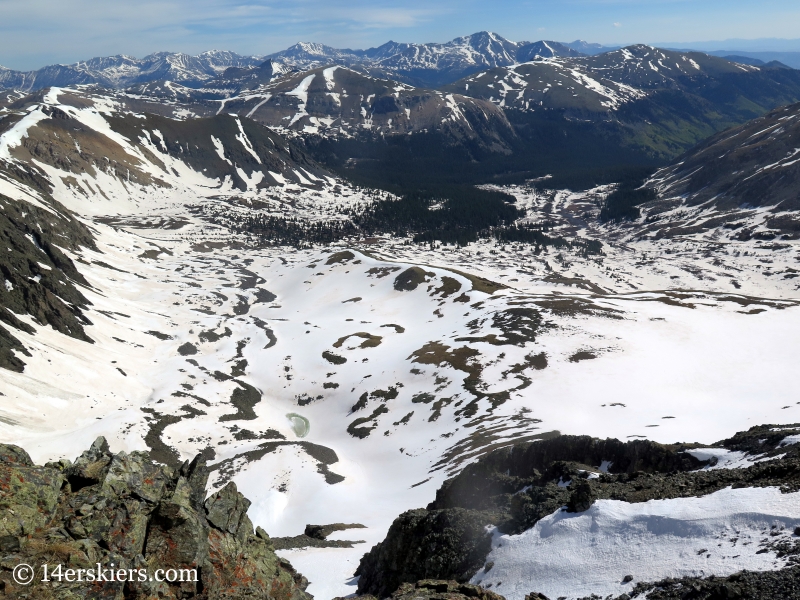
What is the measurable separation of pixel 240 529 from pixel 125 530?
7076mm

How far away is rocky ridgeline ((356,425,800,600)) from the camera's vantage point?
26672 mm

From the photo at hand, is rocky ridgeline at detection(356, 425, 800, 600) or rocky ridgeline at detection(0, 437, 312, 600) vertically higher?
rocky ridgeline at detection(0, 437, 312, 600)

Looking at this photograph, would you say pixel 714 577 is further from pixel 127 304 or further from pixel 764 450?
pixel 127 304

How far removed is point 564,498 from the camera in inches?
1500

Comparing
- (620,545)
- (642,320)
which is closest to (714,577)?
(620,545)

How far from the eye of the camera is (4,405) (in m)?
88.9

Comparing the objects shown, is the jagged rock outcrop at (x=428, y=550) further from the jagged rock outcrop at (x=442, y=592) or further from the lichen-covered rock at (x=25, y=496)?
the lichen-covered rock at (x=25, y=496)

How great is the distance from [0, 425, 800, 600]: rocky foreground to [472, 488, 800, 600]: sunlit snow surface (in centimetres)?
74

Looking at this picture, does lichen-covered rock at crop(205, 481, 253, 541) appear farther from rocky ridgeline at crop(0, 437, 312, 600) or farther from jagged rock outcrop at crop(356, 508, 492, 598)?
jagged rock outcrop at crop(356, 508, 492, 598)

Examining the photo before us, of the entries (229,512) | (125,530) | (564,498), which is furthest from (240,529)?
(564,498)

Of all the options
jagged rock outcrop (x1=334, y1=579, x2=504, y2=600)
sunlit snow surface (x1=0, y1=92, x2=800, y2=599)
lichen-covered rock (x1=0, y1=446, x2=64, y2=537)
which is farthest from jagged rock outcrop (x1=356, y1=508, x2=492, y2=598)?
lichen-covered rock (x1=0, y1=446, x2=64, y2=537)

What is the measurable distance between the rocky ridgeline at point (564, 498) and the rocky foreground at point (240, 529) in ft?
0.33

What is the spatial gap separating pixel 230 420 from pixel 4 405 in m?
36.6

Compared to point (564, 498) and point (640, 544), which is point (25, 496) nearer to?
point (640, 544)
